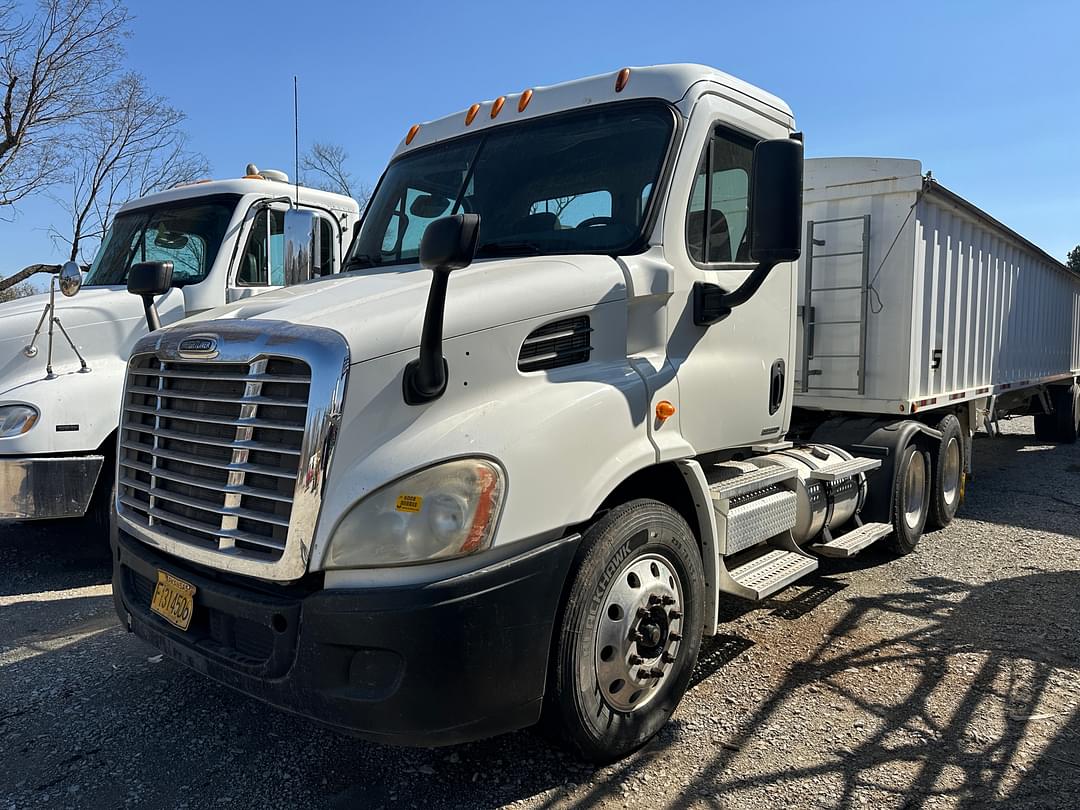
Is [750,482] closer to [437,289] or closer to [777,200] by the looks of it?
[777,200]

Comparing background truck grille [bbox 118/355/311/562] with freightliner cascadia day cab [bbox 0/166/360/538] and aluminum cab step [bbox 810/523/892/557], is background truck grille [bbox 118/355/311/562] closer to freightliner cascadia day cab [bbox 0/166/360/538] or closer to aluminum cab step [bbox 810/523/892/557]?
freightliner cascadia day cab [bbox 0/166/360/538]

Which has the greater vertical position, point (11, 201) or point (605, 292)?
point (11, 201)

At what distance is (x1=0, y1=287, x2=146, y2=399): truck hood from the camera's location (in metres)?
5.29

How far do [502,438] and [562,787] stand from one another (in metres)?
1.39

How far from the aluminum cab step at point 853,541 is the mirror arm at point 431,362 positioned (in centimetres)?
343

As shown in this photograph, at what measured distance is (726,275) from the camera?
379 centimetres

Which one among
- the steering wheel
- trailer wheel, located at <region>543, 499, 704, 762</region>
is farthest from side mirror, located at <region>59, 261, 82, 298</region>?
trailer wheel, located at <region>543, 499, 704, 762</region>

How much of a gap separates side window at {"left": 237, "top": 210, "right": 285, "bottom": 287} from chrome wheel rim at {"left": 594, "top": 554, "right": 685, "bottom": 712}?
4154mm

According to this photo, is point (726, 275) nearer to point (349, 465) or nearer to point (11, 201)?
point (349, 465)

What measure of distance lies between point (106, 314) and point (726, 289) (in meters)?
4.38

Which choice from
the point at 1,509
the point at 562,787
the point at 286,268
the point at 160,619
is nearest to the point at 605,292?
the point at 562,787

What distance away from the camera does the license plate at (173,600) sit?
2842 mm

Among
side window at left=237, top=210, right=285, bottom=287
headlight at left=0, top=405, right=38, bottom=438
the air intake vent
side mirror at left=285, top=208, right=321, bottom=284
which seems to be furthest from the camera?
side window at left=237, top=210, right=285, bottom=287

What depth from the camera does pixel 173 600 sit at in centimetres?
292
